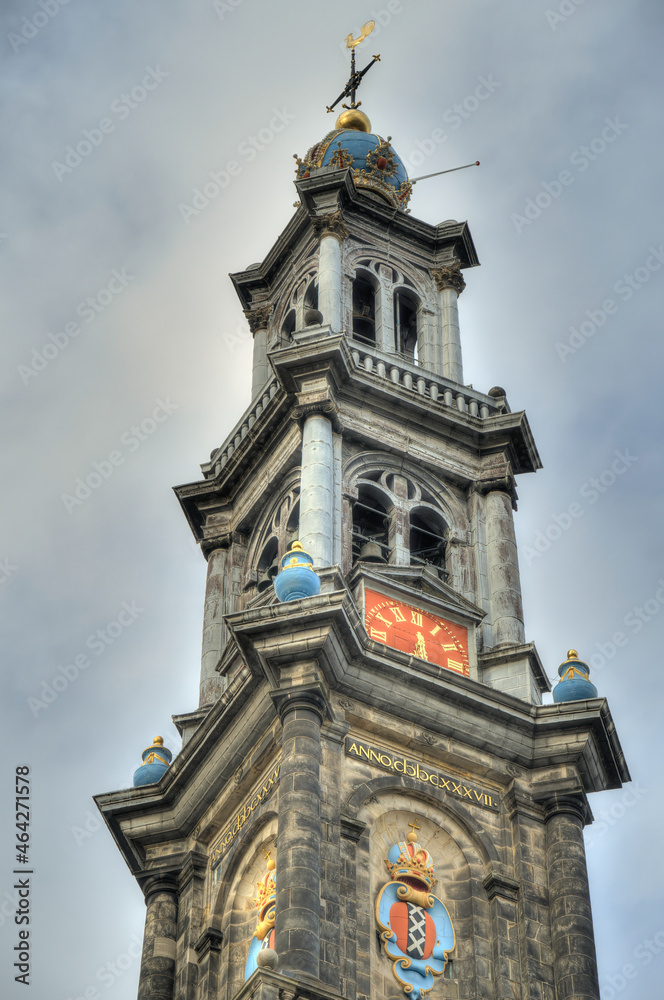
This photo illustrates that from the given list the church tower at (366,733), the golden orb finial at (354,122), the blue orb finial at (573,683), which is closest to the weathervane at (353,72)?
the golden orb finial at (354,122)

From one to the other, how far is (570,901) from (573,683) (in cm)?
Answer: 537

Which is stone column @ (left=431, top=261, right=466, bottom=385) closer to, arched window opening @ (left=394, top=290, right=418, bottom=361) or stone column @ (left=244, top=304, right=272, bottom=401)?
arched window opening @ (left=394, top=290, right=418, bottom=361)

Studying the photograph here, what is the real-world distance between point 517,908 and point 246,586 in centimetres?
1193

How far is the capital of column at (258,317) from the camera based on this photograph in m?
60.2

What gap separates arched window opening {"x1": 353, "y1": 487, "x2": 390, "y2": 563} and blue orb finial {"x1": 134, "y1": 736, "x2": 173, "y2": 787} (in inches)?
227

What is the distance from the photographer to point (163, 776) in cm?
4728

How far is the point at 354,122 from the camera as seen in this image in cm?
6544

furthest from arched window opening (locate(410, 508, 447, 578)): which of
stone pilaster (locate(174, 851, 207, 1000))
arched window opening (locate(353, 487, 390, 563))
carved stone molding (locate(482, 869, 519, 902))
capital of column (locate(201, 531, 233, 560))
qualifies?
carved stone molding (locate(482, 869, 519, 902))

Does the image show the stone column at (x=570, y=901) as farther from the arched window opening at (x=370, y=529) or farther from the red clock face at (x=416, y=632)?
the arched window opening at (x=370, y=529)

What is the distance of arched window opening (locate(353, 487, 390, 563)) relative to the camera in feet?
166

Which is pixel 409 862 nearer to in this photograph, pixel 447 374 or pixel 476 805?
pixel 476 805

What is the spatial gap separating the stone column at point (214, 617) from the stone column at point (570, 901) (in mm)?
8719

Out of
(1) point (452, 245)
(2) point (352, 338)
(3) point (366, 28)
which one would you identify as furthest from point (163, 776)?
(3) point (366, 28)

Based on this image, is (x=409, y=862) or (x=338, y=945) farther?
(x=409, y=862)
